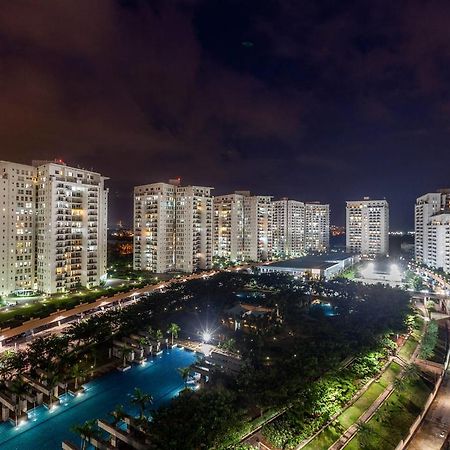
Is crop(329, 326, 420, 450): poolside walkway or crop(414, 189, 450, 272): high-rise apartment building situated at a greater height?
crop(414, 189, 450, 272): high-rise apartment building

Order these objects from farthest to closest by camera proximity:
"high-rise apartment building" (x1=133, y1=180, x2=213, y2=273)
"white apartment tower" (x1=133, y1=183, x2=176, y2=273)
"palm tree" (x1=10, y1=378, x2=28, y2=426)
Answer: "high-rise apartment building" (x1=133, y1=180, x2=213, y2=273) < "white apartment tower" (x1=133, y1=183, x2=176, y2=273) < "palm tree" (x1=10, y1=378, x2=28, y2=426)

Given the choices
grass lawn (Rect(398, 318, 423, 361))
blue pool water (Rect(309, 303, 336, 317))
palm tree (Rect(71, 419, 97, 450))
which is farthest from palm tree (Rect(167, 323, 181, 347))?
grass lawn (Rect(398, 318, 423, 361))

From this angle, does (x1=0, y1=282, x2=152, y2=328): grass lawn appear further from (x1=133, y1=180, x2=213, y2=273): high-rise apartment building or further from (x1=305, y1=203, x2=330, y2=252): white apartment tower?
(x1=305, y1=203, x2=330, y2=252): white apartment tower

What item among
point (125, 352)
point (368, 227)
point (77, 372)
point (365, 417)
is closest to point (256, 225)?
point (368, 227)

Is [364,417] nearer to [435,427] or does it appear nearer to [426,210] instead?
[435,427]

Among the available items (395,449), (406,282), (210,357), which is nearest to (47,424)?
(210,357)

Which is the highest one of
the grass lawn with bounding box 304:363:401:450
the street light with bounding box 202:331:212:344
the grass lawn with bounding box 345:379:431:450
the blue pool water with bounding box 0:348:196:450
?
the street light with bounding box 202:331:212:344

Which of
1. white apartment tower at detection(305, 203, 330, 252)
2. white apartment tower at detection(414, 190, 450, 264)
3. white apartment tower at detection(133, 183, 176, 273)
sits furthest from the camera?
white apartment tower at detection(305, 203, 330, 252)
